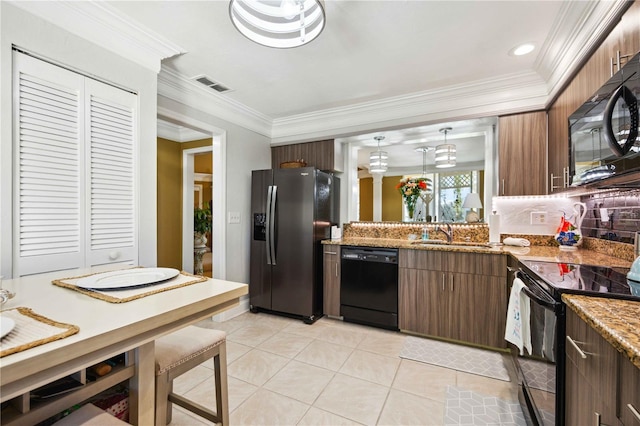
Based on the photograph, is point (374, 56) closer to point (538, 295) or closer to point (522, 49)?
point (522, 49)

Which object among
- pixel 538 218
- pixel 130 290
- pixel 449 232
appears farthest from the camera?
pixel 449 232

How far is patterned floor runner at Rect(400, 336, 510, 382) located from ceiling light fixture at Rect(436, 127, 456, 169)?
2.00 m

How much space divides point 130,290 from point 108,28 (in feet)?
6.38

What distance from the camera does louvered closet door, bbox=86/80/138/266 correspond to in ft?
6.35

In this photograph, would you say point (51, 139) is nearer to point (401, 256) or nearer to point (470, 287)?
point (401, 256)

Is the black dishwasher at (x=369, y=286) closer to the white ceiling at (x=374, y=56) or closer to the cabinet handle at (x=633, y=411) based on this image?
the white ceiling at (x=374, y=56)

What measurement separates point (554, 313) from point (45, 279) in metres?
2.21

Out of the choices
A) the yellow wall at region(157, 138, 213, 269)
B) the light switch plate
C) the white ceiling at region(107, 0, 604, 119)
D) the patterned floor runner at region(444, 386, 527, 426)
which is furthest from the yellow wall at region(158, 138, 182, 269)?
the patterned floor runner at region(444, 386, 527, 426)

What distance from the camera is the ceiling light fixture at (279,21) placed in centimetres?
162

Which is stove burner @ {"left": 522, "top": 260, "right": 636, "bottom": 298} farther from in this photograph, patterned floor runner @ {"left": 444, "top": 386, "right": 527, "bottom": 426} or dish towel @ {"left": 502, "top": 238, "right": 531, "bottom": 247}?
dish towel @ {"left": 502, "top": 238, "right": 531, "bottom": 247}

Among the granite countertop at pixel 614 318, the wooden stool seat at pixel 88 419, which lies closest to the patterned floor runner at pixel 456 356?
the granite countertop at pixel 614 318

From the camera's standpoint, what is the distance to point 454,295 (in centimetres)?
277

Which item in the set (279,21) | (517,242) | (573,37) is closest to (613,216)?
(517,242)

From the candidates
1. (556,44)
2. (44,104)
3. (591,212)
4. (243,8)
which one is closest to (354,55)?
(243,8)
